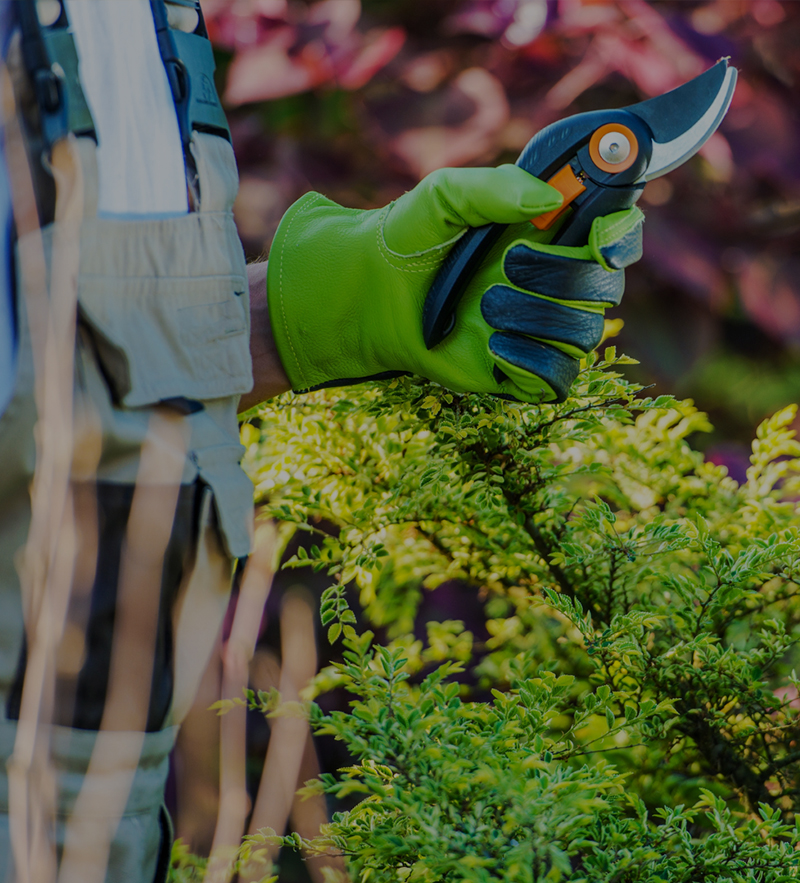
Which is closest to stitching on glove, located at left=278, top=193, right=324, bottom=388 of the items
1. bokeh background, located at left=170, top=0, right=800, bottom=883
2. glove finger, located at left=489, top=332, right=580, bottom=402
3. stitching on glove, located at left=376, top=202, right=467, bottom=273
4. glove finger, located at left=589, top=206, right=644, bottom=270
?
stitching on glove, located at left=376, top=202, right=467, bottom=273

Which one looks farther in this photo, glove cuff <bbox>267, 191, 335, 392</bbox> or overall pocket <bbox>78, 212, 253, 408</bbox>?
glove cuff <bbox>267, 191, 335, 392</bbox>

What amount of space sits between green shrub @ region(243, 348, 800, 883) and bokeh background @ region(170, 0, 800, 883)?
737 mm

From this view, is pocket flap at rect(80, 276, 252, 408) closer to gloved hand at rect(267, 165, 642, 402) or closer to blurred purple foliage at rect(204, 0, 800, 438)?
gloved hand at rect(267, 165, 642, 402)

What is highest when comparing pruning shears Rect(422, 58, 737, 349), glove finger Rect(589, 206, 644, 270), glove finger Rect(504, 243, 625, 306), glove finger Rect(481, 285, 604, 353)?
pruning shears Rect(422, 58, 737, 349)

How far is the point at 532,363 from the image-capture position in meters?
0.80

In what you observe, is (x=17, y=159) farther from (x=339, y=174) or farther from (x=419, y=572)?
(x=339, y=174)

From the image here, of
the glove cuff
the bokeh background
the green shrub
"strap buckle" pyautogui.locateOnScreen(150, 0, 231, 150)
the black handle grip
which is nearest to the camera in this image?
the green shrub

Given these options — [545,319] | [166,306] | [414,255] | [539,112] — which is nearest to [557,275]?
[545,319]

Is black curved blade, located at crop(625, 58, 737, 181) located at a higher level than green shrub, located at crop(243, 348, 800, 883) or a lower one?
higher

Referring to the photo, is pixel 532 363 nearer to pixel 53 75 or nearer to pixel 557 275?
pixel 557 275

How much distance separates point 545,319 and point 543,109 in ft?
4.43

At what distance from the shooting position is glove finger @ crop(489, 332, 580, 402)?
798mm

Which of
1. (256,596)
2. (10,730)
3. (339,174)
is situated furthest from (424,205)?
(339,174)

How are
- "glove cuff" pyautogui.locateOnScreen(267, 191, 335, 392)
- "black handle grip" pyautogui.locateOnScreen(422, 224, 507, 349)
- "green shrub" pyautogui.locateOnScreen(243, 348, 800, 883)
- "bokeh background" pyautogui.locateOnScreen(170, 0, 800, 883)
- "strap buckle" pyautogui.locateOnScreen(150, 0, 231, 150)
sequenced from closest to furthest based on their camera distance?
"green shrub" pyautogui.locateOnScreen(243, 348, 800, 883) < "strap buckle" pyautogui.locateOnScreen(150, 0, 231, 150) < "black handle grip" pyautogui.locateOnScreen(422, 224, 507, 349) < "glove cuff" pyautogui.locateOnScreen(267, 191, 335, 392) < "bokeh background" pyautogui.locateOnScreen(170, 0, 800, 883)
